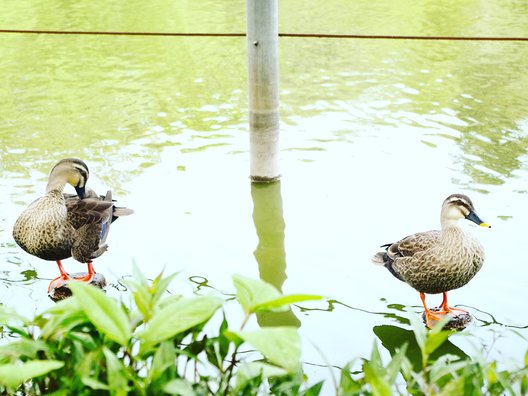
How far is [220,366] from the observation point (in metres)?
1.53

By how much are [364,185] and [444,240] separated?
1711 millimetres

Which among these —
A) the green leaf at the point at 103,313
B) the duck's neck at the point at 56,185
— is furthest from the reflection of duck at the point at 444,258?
the green leaf at the point at 103,313

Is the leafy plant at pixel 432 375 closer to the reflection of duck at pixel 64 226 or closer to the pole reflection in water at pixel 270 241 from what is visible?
the pole reflection in water at pixel 270 241

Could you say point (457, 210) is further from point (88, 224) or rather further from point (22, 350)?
point (22, 350)

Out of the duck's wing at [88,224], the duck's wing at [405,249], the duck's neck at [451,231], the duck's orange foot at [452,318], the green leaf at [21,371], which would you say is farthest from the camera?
the duck's wing at [88,224]

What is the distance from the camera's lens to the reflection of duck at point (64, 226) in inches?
161

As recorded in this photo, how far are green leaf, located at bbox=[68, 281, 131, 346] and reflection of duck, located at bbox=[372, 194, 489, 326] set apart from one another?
2600mm

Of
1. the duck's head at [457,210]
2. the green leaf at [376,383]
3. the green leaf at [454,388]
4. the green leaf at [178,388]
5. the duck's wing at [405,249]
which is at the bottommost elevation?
the duck's wing at [405,249]

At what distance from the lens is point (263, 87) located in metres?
5.21

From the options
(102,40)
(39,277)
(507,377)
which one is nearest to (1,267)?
(39,277)

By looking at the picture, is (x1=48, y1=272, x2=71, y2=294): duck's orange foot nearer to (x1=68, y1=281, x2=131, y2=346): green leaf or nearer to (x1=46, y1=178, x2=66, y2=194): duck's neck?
(x1=46, y1=178, x2=66, y2=194): duck's neck

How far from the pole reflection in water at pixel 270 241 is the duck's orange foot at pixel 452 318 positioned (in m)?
0.67

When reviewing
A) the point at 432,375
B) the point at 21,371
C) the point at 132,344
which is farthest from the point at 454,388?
the point at 21,371

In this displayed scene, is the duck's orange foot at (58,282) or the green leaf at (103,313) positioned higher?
the green leaf at (103,313)
